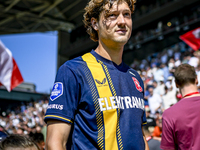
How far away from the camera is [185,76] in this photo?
247 centimetres

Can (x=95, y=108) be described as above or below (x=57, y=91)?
below

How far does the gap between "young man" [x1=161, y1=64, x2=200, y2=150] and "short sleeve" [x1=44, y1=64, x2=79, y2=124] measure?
1225mm

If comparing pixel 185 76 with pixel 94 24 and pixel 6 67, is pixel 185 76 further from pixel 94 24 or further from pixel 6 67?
pixel 6 67

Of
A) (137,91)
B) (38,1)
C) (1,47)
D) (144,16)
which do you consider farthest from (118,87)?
(38,1)

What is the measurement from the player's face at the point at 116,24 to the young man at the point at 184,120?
1.05 meters

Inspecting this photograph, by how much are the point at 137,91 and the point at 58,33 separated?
25453 millimetres

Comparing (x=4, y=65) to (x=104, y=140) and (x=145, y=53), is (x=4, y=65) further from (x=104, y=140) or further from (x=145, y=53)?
(x=145, y=53)

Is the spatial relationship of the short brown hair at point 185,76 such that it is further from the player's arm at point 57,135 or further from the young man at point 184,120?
the player's arm at point 57,135

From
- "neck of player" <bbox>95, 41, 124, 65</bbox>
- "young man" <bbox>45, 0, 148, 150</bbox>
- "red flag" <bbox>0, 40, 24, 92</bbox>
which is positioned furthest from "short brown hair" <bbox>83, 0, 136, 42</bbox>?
"red flag" <bbox>0, 40, 24, 92</bbox>

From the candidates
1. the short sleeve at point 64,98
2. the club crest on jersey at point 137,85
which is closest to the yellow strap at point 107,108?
the short sleeve at point 64,98

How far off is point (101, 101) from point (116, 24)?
0.53 meters

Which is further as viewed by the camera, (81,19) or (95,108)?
(81,19)

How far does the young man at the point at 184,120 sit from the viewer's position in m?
2.25

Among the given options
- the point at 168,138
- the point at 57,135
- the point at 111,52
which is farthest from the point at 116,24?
the point at 168,138
